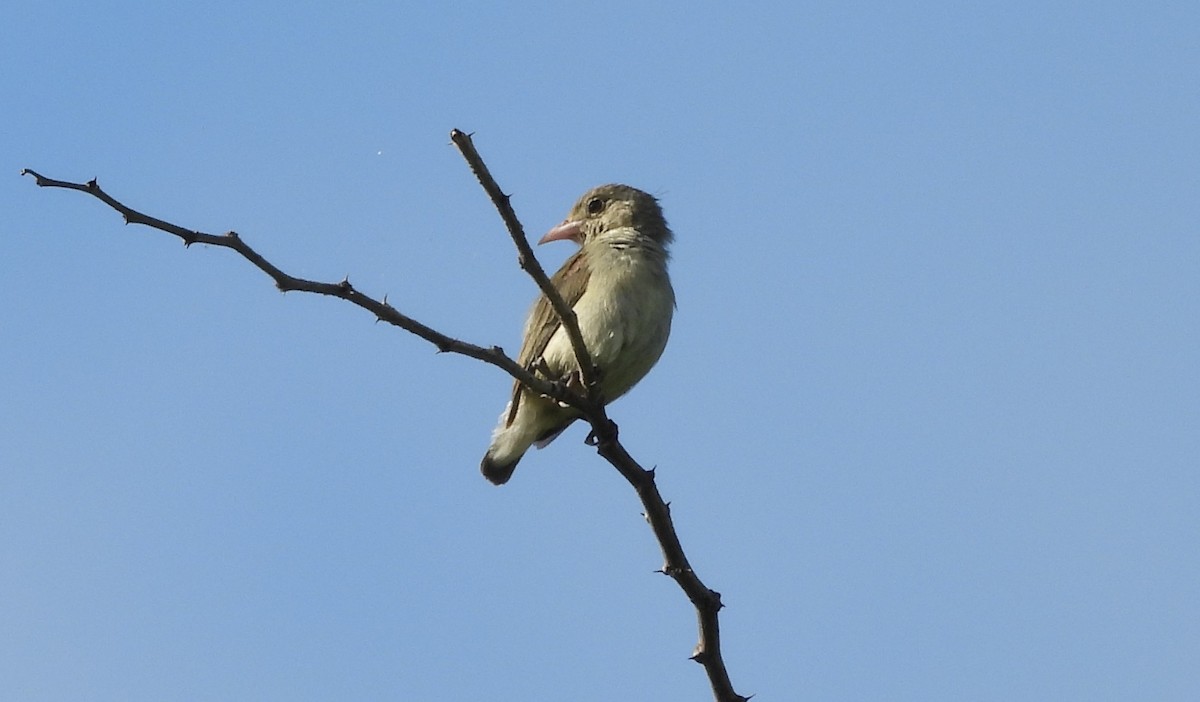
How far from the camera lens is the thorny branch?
Answer: 4.00 meters

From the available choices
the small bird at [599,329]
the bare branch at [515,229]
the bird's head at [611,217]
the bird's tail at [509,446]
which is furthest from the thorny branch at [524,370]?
the bird's head at [611,217]

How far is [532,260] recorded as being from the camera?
4328 mm

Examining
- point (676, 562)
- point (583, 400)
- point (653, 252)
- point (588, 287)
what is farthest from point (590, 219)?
point (676, 562)

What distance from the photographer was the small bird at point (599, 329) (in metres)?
6.86

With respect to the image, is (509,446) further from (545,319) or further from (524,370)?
(524,370)

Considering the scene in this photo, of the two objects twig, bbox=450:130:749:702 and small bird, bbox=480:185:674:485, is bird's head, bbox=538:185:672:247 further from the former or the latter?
twig, bbox=450:130:749:702

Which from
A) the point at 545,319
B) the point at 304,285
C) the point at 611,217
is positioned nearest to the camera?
the point at 304,285

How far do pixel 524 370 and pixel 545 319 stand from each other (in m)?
2.60

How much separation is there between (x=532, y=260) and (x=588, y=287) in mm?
2809

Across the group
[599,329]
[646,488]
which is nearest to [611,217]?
[599,329]

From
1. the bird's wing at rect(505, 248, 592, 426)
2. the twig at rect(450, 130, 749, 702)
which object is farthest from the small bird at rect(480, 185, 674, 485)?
the twig at rect(450, 130, 749, 702)

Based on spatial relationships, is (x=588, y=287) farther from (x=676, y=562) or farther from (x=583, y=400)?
(x=676, y=562)

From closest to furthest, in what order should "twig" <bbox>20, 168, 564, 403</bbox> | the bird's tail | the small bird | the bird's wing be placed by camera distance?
"twig" <bbox>20, 168, 564, 403</bbox> < the small bird < the bird's wing < the bird's tail

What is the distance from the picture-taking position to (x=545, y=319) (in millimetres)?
7160
